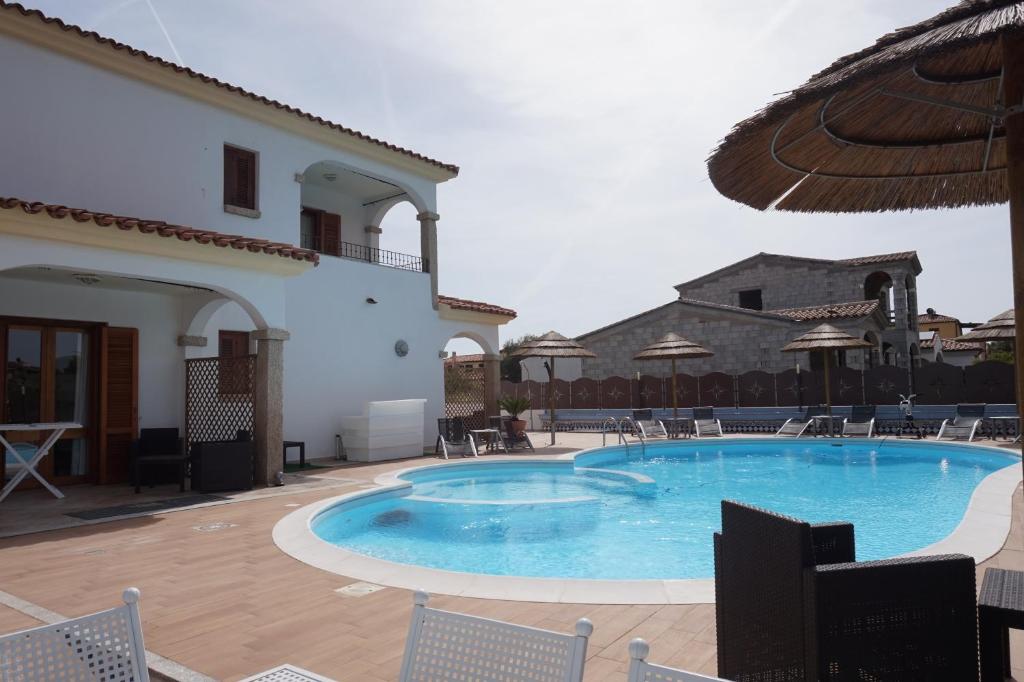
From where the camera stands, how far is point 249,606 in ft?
14.7

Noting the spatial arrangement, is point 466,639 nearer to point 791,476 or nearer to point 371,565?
point 371,565

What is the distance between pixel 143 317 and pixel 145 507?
4.03 m

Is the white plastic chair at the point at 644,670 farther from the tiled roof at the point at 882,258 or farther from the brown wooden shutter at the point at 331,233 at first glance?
the tiled roof at the point at 882,258

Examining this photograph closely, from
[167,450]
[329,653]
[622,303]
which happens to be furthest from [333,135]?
[622,303]

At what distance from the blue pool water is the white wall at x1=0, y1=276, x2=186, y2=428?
4.37 meters

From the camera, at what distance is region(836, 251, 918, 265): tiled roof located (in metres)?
30.5

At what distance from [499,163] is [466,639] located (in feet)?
46.5

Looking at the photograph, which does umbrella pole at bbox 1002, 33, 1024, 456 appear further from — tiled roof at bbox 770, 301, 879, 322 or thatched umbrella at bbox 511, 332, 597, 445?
tiled roof at bbox 770, 301, 879, 322

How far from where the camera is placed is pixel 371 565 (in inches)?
215

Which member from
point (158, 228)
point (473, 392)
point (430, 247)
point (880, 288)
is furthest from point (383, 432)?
point (880, 288)

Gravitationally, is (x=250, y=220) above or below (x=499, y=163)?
below

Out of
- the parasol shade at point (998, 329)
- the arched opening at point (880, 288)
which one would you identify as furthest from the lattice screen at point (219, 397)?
the arched opening at point (880, 288)

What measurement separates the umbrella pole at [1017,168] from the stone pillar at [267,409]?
938 centimetres

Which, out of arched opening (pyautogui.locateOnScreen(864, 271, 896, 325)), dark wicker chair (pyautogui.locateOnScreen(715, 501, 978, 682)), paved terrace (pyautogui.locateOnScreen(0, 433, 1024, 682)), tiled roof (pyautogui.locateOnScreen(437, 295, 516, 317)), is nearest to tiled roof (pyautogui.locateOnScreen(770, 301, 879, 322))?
arched opening (pyautogui.locateOnScreen(864, 271, 896, 325))
